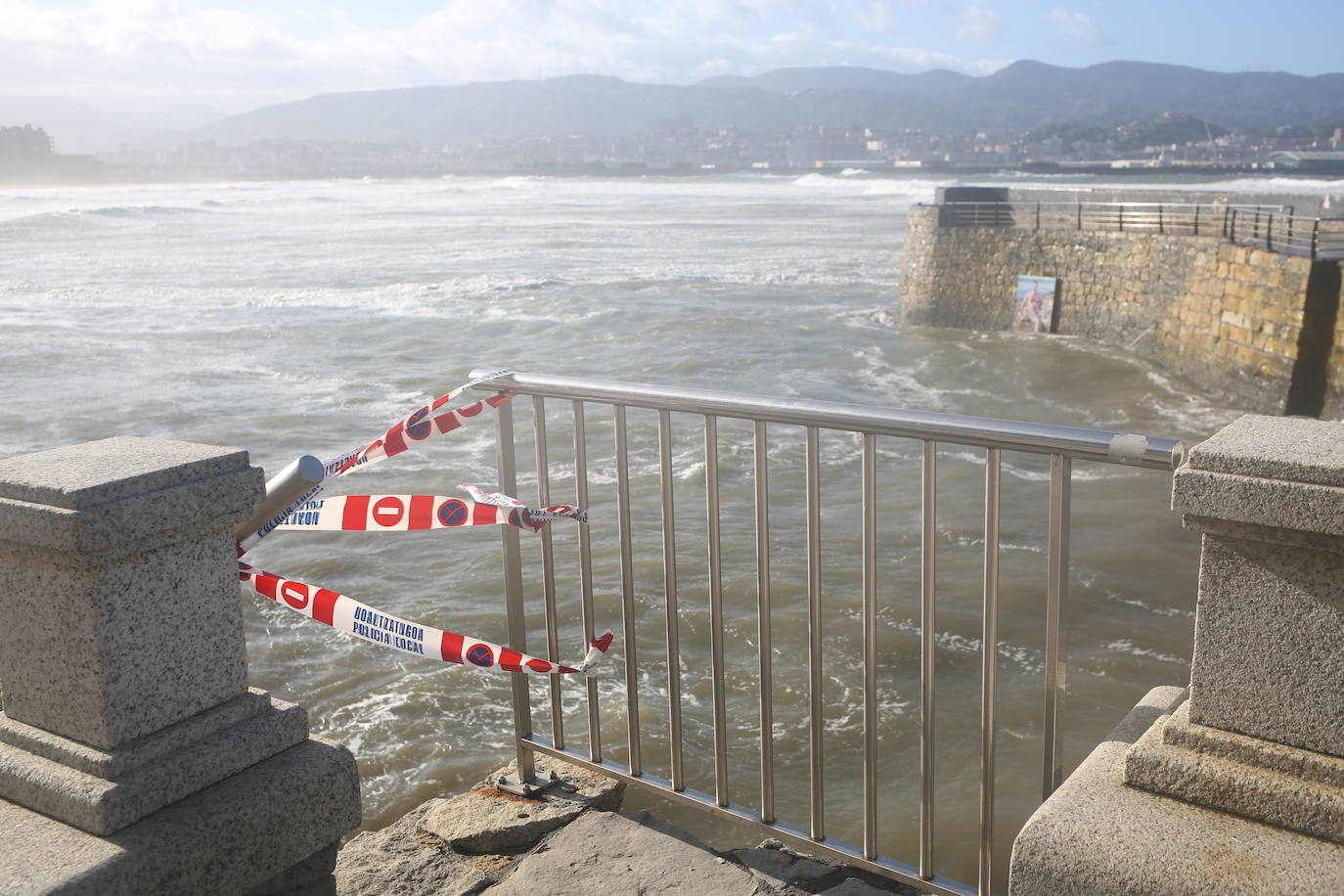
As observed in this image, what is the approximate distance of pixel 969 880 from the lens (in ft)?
17.7

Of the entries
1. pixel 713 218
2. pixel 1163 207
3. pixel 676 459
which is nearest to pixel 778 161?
pixel 713 218

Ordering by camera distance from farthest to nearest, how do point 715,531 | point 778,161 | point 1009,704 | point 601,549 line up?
point 778,161, point 601,549, point 1009,704, point 715,531

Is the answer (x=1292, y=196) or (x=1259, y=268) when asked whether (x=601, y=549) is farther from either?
(x=1292, y=196)

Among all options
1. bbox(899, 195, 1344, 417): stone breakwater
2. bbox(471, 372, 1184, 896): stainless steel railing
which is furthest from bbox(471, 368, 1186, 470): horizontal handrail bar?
bbox(899, 195, 1344, 417): stone breakwater

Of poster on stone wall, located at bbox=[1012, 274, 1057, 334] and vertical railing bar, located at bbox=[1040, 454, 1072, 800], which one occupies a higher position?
vertical railing bar, located at bbox=[1040, 454, 1072, 800]

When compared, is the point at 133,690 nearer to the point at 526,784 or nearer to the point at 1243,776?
the point at 526,784

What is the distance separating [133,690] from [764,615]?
1.38m

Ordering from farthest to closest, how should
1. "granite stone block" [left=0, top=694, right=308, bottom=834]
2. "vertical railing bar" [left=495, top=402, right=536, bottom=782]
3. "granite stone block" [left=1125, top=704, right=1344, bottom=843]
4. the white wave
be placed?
1. the white wave
2. "vertical railing bar" [left=495, top=402, right=536, bottom=782]
3. "granite stone block" [left=0, top=694, right=308, bottom=834]
4. "granite stone block" [left=1125, top=704, right=1344, bottom=843]

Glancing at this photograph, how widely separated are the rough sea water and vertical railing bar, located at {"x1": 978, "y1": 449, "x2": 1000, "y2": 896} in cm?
252

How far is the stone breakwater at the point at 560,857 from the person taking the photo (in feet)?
9.44

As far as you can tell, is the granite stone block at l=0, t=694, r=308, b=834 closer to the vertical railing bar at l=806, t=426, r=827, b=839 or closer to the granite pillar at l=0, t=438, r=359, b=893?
the granite pillar at l=0, t=438, r=359, b=893

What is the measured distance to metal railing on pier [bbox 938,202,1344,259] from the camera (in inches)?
830

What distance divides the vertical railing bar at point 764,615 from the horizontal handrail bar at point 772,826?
5 cm

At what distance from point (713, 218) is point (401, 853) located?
73.6 metres
